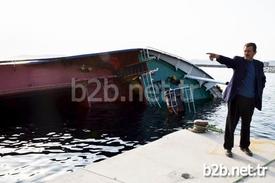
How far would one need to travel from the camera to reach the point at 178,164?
20.4ft

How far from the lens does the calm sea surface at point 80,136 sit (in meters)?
9.05

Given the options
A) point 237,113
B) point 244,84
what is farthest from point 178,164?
point 244,84

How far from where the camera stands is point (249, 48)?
6523 mm

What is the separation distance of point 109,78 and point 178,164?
15.2 m

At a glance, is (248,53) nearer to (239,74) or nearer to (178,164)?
(239,74)

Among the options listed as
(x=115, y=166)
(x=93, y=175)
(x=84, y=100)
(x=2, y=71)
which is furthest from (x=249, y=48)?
(x=84, y=100)

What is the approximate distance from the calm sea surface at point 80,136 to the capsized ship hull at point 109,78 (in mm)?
1414

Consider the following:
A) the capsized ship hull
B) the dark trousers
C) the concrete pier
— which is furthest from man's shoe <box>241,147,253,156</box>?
the capsized ship hull

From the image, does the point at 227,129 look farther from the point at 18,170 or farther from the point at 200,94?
the point at 200,94

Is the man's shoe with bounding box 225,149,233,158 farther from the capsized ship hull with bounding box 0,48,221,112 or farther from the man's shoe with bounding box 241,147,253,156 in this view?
the capsized ship hull with bounding box 0,48,221,112

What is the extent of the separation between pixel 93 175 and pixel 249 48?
412 centimetres

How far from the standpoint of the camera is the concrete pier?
5.47m

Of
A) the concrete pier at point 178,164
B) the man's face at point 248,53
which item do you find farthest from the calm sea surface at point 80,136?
the man's face at point 248,53

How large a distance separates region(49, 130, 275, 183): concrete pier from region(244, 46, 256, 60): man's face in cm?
217
